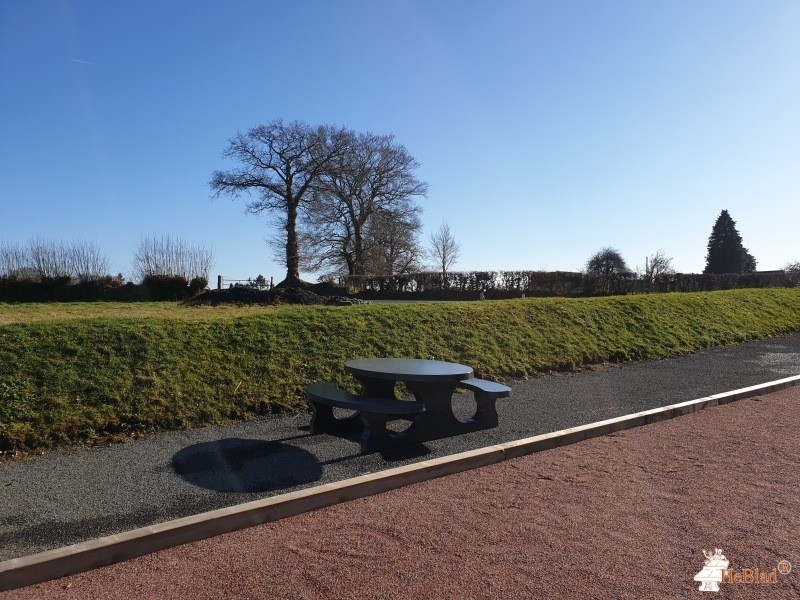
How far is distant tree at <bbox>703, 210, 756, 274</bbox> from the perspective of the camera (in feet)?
202

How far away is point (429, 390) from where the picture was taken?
18.6 feet

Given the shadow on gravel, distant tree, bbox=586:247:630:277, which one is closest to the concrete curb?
the shadow on gravel

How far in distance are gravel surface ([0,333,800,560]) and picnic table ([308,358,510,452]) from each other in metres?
0.13

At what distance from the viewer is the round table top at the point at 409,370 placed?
5.44 meters

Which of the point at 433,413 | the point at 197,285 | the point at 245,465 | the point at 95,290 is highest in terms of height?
the point at 197,285

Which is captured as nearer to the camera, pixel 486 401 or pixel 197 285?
pixel 486 401

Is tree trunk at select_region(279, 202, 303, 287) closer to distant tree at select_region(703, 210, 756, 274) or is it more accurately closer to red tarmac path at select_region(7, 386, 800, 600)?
red tarmac path at select_region(7, 386, 800, 600)

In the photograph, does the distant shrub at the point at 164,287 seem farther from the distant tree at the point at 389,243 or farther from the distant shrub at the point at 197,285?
the distant tree at the point at 389,243

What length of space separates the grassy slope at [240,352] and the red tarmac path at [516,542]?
2957mm

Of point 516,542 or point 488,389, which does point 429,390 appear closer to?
point 488,389

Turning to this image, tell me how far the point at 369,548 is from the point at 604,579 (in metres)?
1.34

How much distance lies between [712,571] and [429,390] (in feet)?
9.39

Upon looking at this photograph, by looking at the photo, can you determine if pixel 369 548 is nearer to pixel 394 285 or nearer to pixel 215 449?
pixel 215 449

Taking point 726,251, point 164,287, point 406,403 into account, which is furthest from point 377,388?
point 726,251
